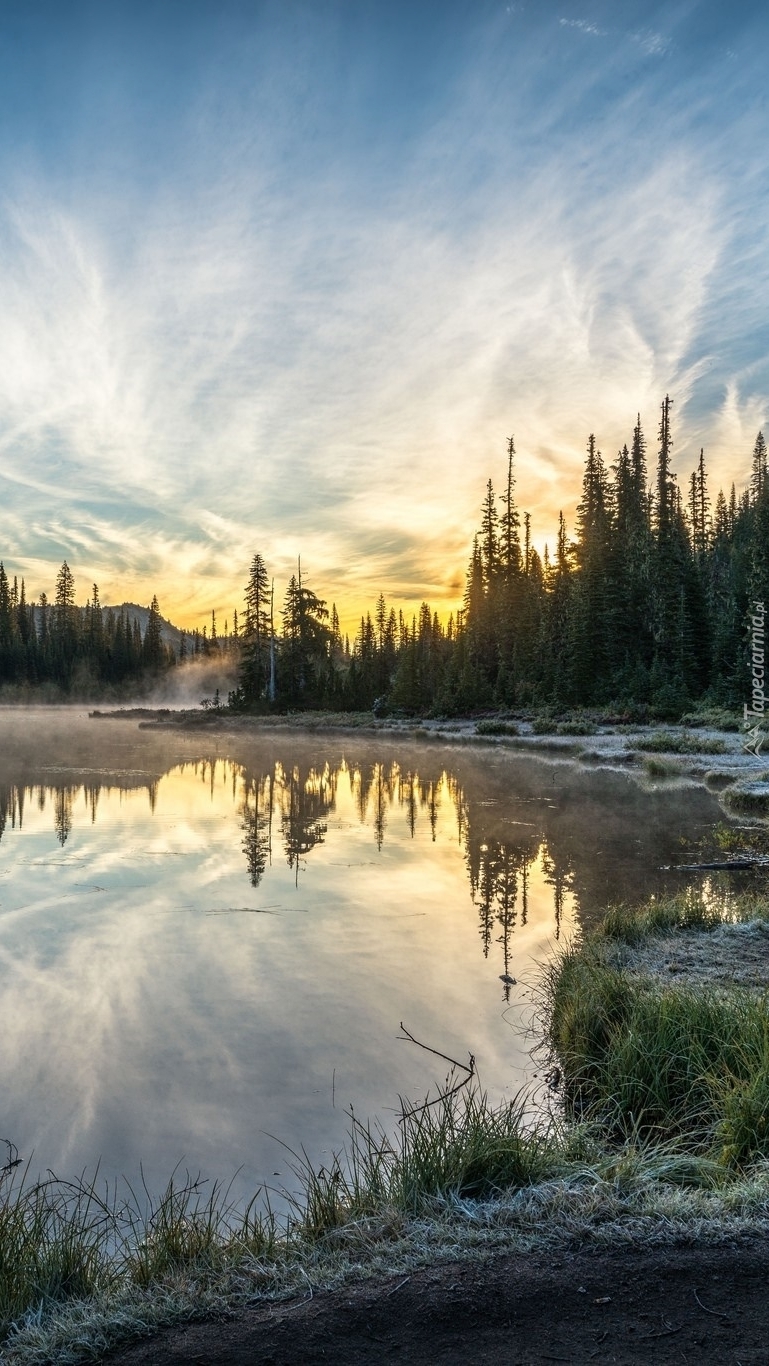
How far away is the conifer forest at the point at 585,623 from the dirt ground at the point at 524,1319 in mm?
36285

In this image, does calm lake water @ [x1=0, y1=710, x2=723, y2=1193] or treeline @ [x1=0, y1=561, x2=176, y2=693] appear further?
treeline @ [x1=0, y1=561, x2=176, y2=693]

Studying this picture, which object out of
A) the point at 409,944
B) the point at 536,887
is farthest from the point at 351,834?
the point at 409,944

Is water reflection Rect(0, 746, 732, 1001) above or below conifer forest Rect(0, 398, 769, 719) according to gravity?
below

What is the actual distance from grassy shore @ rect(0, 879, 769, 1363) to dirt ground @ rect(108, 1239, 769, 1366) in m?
0.13

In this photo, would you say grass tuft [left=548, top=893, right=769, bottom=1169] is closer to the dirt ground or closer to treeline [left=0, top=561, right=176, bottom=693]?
the dirt ground

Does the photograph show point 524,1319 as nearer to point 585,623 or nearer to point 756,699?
point 756,699

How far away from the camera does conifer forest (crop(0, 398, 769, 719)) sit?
44.8 metres

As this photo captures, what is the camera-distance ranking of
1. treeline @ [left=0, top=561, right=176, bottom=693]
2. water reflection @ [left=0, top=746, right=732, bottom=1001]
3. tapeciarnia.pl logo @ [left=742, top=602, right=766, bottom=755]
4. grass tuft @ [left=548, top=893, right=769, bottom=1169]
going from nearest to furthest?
grass tuft @ [left=548, top=893, right=769, bottom=1169], water reflection @ [left=0, top=746, right=732, bottom=1001], tapeciarnia.pl logo @ [left=742, top=602, right=766, bottom=755], treeline @ [left=0, top=561, right=176, bottom=693]

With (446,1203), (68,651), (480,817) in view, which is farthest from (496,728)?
(68,651)

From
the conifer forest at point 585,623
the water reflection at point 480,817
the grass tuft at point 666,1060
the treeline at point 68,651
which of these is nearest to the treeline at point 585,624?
the conifer forest at point 585,623

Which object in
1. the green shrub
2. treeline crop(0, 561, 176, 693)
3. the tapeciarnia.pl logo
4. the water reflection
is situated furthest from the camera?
treeline crop(0, 561, 176, 693)

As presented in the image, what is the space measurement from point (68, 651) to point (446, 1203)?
112901mm

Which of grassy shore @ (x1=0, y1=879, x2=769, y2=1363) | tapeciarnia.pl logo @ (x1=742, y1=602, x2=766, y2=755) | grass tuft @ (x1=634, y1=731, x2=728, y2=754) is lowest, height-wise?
grassy shore @ (x1=0, y1=879, x2=769, y2=1363)

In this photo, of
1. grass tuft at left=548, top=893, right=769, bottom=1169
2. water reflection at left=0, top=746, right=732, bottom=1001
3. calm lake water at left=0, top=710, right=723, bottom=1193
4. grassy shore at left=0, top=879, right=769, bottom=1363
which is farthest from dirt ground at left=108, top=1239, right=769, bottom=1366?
water reflection at left=0, top=746, right=732, bottom=1001
